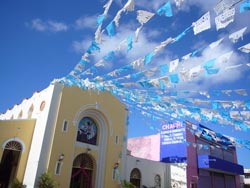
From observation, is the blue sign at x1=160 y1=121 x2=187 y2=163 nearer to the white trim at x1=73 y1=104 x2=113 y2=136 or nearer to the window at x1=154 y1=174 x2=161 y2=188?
the window at x1=154 y1=174 x2=161 y2=188

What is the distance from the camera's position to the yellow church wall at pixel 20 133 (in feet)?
47.0

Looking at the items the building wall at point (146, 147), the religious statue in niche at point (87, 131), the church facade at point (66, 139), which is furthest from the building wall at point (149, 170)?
the religious statue in niche at point (87, 131)

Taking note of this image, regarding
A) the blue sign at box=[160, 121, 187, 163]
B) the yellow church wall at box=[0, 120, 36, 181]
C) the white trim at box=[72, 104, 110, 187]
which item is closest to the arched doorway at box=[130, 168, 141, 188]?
the white trim at box=[72, 104, 110, 187]

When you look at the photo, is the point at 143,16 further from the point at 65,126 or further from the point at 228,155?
the point at 228,155

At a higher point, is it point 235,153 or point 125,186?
point 235,153

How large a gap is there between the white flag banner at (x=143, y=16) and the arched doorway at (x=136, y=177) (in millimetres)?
14994

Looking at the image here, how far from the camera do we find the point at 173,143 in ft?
73.2

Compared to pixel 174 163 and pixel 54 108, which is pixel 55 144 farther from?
pixel 174 163

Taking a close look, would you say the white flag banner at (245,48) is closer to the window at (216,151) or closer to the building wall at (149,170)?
the building wall at (149,170)

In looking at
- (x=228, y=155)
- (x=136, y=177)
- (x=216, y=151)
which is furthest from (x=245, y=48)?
(x=228, y=155)

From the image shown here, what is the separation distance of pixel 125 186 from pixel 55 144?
540cm

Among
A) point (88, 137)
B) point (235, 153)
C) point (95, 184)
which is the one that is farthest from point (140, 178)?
point (235, 153)

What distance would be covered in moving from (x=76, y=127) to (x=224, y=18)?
12.5 meters

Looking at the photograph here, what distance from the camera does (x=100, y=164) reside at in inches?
661
